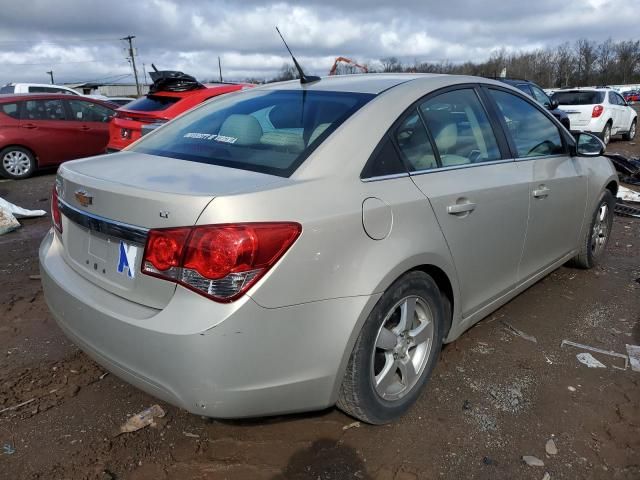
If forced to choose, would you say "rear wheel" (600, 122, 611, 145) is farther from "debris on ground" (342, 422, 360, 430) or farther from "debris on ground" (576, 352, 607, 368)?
"debris on ground" (342, 422, 360, 430)

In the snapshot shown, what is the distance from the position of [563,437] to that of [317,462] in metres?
1.18

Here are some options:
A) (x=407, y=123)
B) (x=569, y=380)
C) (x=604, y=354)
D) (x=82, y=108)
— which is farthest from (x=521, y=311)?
(x=82, y=108)

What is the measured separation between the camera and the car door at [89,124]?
10.0 m

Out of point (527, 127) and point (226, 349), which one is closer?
point (226, 349)

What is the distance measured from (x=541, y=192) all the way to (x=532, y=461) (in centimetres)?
172

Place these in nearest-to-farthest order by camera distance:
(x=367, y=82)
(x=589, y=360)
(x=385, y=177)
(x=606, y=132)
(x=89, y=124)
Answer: (x=385, y=177) < (x=367, y=82) < (x=589, y=360) < (x=89, y=124) < (x=606, y=132)

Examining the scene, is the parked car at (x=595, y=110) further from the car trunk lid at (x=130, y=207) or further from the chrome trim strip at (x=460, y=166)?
the car trunk lid at (x=130, y=207)

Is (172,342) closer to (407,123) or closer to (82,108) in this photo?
(407,123)

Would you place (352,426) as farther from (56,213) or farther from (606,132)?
(606,132)

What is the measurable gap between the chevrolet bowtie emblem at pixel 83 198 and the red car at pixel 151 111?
16.5 feet

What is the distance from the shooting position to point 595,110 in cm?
1300

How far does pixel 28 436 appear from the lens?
2447mm

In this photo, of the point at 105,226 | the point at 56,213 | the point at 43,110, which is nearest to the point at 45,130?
the point at 43,110

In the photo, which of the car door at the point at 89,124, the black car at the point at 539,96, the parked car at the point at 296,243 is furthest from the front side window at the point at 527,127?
the black car at the point at 539,96
